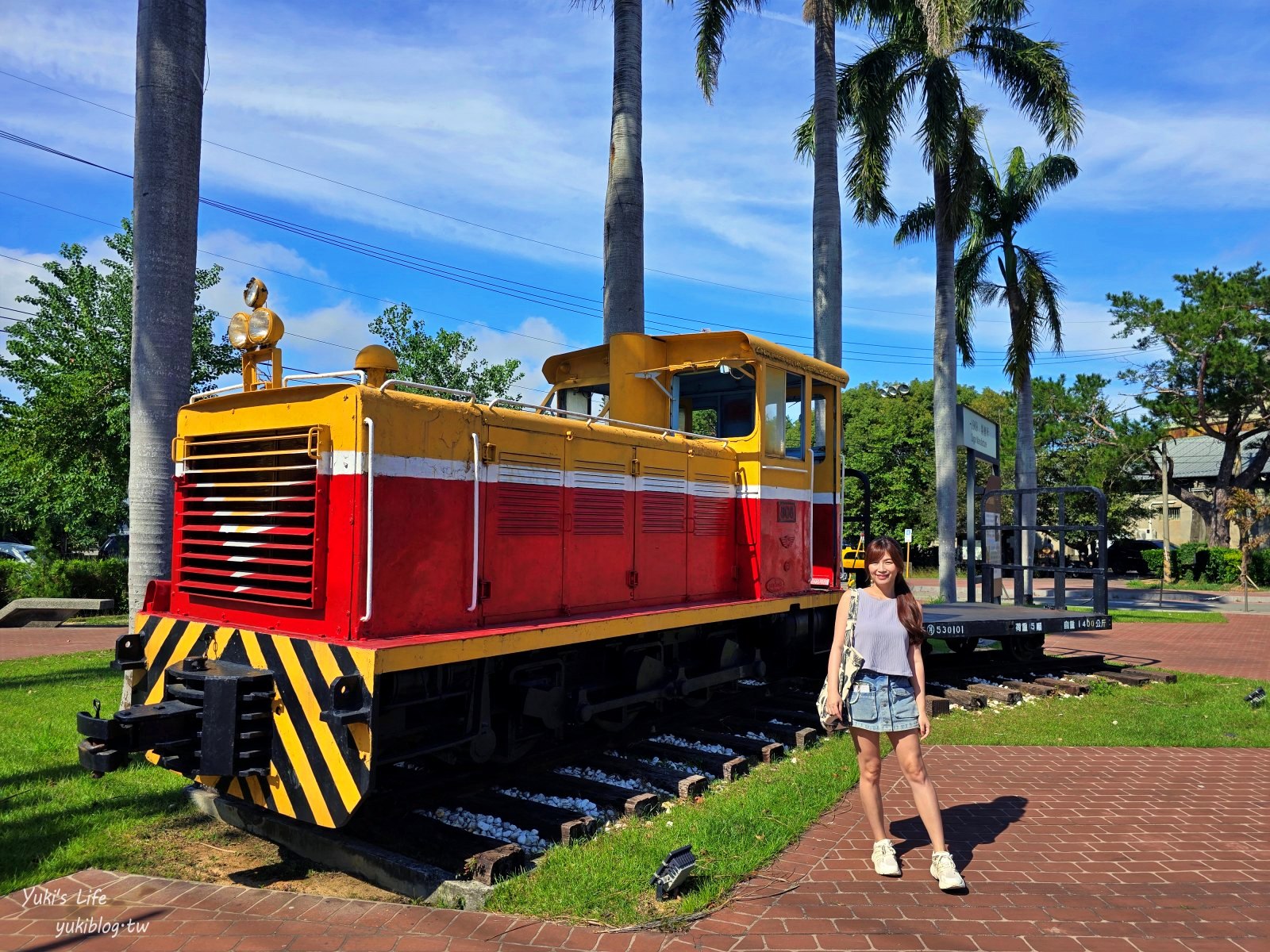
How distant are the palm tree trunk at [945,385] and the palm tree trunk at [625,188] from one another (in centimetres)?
786

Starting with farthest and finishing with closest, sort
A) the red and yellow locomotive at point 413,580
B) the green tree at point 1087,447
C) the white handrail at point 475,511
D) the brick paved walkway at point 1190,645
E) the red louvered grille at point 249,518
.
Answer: the green tree at point 1087,447 → the brick paved walkway at point 1190,645 → the white handrail at point 475,511 → the red louvered grille at point 249,518 → the red and yellow locomotive at point 413,580

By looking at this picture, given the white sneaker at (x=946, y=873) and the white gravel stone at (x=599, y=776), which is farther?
the white gravel stone at (x=599, y=776)

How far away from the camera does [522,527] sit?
5.46 m

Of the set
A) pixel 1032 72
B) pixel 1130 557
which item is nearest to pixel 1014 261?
pixel 1032 72

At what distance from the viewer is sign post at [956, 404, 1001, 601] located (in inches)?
475

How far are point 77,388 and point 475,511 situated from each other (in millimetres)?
16575

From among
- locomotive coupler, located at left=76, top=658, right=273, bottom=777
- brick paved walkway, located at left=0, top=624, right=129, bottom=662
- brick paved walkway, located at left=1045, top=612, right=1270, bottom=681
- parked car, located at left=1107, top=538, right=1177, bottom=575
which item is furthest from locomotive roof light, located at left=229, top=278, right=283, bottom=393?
parked car, located at left=1107, top=538, right=1177, bottom=575

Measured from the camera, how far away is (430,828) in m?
4.82

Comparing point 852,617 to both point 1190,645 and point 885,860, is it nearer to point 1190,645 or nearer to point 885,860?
point 885,860

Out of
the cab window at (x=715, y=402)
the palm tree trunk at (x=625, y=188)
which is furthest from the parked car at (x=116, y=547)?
the cab window at (x=715, y=402)

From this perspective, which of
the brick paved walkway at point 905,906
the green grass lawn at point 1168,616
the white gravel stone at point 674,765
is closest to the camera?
the brick paved walkway at point 905,906

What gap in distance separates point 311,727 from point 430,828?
3.26 feet

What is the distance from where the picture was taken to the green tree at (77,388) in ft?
58.5

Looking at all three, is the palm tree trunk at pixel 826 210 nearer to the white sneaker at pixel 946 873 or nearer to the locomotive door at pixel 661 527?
the locomotive door at pixel 661 527
